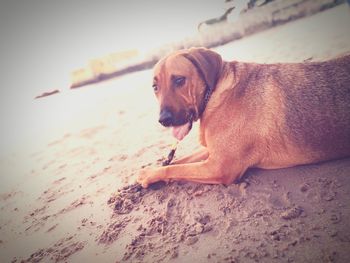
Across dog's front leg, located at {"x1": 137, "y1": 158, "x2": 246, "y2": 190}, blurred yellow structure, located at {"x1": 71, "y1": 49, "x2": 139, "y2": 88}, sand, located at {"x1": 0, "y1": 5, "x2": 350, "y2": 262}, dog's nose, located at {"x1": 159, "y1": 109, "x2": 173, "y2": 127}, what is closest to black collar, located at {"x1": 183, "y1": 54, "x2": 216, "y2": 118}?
dog's nose, located at {"x1": 159, "y1": 109, "x2": 173, "y2": 127}

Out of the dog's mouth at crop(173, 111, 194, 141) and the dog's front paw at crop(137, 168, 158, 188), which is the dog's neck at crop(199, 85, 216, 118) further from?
the dog's front paw at crop(137, 168, 158, 188)

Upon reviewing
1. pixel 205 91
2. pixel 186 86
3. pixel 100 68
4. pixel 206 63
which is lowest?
pixel 100 68

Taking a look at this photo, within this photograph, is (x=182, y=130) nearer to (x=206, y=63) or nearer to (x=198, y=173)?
(x=198, y=173)

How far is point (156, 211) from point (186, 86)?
140 cm

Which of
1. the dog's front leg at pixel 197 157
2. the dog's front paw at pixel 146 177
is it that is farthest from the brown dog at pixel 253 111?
the dog's front leg at pixel 197 157

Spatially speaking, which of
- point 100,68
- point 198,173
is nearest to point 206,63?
point 198,173

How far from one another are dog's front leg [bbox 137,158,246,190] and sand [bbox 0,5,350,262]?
0.36 ft

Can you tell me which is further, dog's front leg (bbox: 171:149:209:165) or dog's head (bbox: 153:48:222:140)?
dog's front leg (bbox: 171:149:209:165)

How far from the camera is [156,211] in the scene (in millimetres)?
3135

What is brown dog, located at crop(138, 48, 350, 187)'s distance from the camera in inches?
118

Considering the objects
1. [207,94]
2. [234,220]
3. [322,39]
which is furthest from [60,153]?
[322,39]

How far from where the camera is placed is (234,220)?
8.90ft

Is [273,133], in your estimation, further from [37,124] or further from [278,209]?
[37,124]

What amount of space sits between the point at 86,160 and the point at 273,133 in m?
3.52
